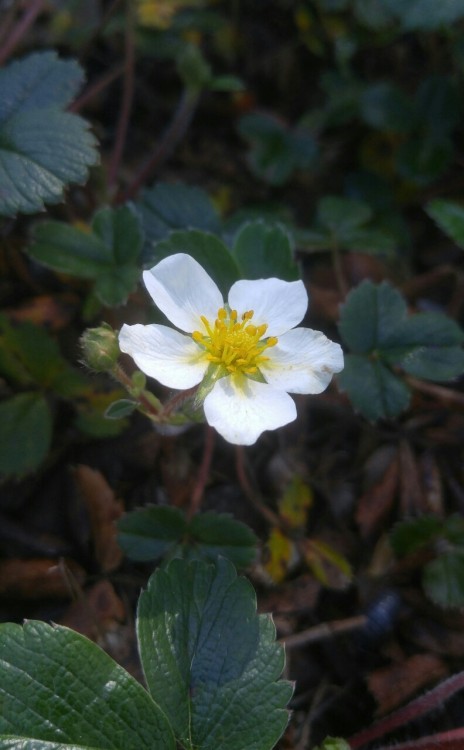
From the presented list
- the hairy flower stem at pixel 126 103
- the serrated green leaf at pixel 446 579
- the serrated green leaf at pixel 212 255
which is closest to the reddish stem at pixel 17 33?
the hairy flower stem at pixel 126 103

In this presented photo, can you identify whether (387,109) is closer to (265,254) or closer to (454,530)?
(265,254)

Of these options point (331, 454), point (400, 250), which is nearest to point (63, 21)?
Result: point (400, 250)

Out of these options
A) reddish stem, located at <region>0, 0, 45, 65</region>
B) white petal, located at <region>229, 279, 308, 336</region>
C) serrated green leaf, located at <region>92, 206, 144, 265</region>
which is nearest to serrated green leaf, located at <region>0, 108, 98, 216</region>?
serrated green leaf, located at <region>92, 206, 144, 265</region>

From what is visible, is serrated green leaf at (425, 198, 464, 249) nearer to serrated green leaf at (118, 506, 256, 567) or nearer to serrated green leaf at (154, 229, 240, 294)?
serrated green leaf at (154, 229, 240, 294)

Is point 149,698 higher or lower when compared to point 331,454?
higher

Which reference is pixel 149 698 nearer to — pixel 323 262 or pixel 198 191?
pixel 198 191

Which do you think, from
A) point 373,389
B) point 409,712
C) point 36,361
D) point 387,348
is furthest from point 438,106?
point 409,712

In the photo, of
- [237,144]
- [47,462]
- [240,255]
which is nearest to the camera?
[240,255]
